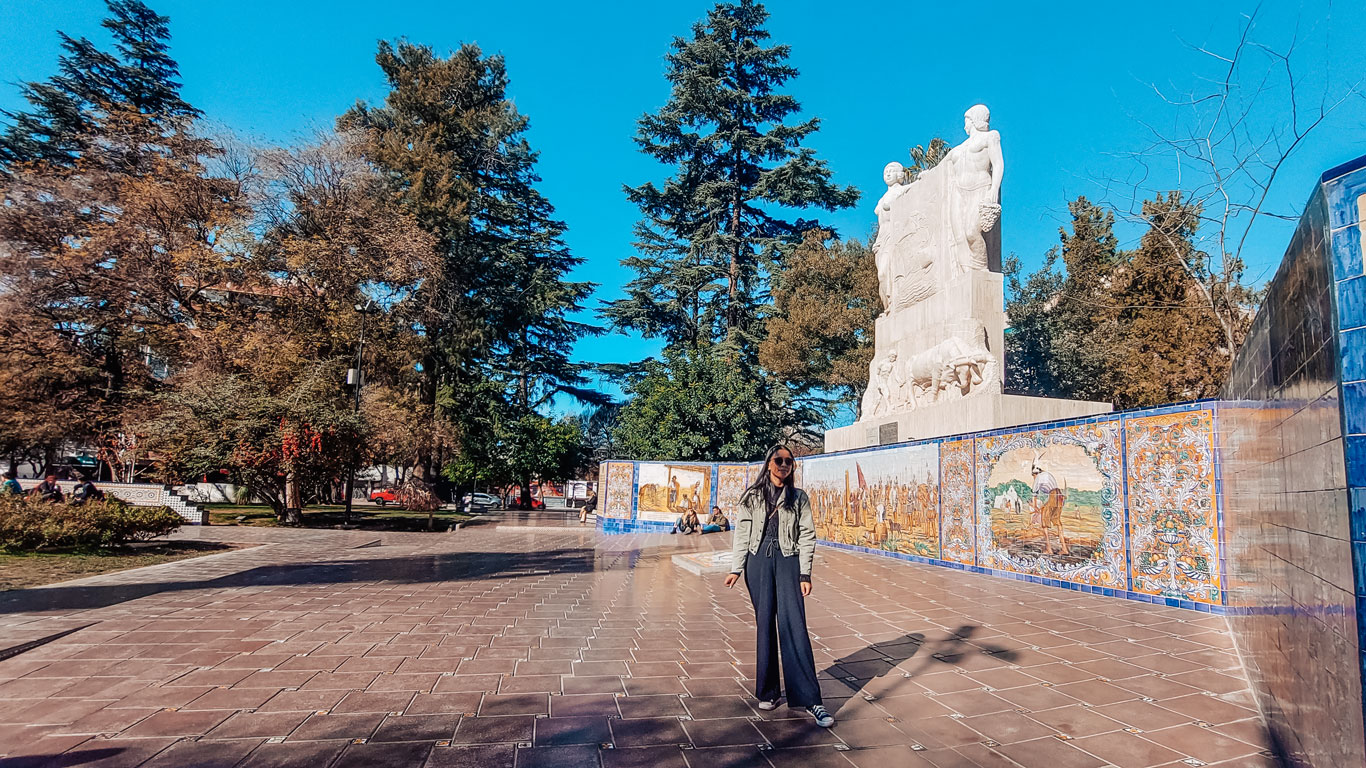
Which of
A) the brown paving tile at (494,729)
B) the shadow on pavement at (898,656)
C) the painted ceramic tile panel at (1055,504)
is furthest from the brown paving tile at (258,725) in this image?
the painted ceramic tile panel at (1055,504)

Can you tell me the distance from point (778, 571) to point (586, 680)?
1.55 m

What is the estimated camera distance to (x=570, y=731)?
11.3 feet

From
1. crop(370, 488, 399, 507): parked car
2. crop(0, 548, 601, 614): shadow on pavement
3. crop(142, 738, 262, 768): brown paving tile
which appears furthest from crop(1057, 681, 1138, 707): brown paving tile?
crop(370, 488, 399, 507): parked car

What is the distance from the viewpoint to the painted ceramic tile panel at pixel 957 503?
9625mm

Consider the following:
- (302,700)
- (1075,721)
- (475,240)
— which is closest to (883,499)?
(1075,721)

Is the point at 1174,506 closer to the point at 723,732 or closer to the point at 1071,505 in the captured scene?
the point at 1071,505

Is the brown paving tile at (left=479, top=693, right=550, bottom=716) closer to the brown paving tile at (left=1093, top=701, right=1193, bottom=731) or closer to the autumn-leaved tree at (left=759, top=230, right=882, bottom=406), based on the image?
the brown paving tile at (left=1093, top=701, right=1193, bottom=731)

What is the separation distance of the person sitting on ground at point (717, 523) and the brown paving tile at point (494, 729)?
14.1 meters

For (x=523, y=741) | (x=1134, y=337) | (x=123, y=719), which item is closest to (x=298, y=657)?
(x=123, y=719)

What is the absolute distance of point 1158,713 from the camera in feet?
12.1

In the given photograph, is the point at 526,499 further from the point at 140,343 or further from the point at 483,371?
the point at 140,343

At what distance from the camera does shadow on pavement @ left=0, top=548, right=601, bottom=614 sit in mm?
6707

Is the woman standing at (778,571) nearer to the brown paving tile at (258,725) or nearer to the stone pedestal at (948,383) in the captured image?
the brown paving tile at (258,725)

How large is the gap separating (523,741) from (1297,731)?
11.1 ft
